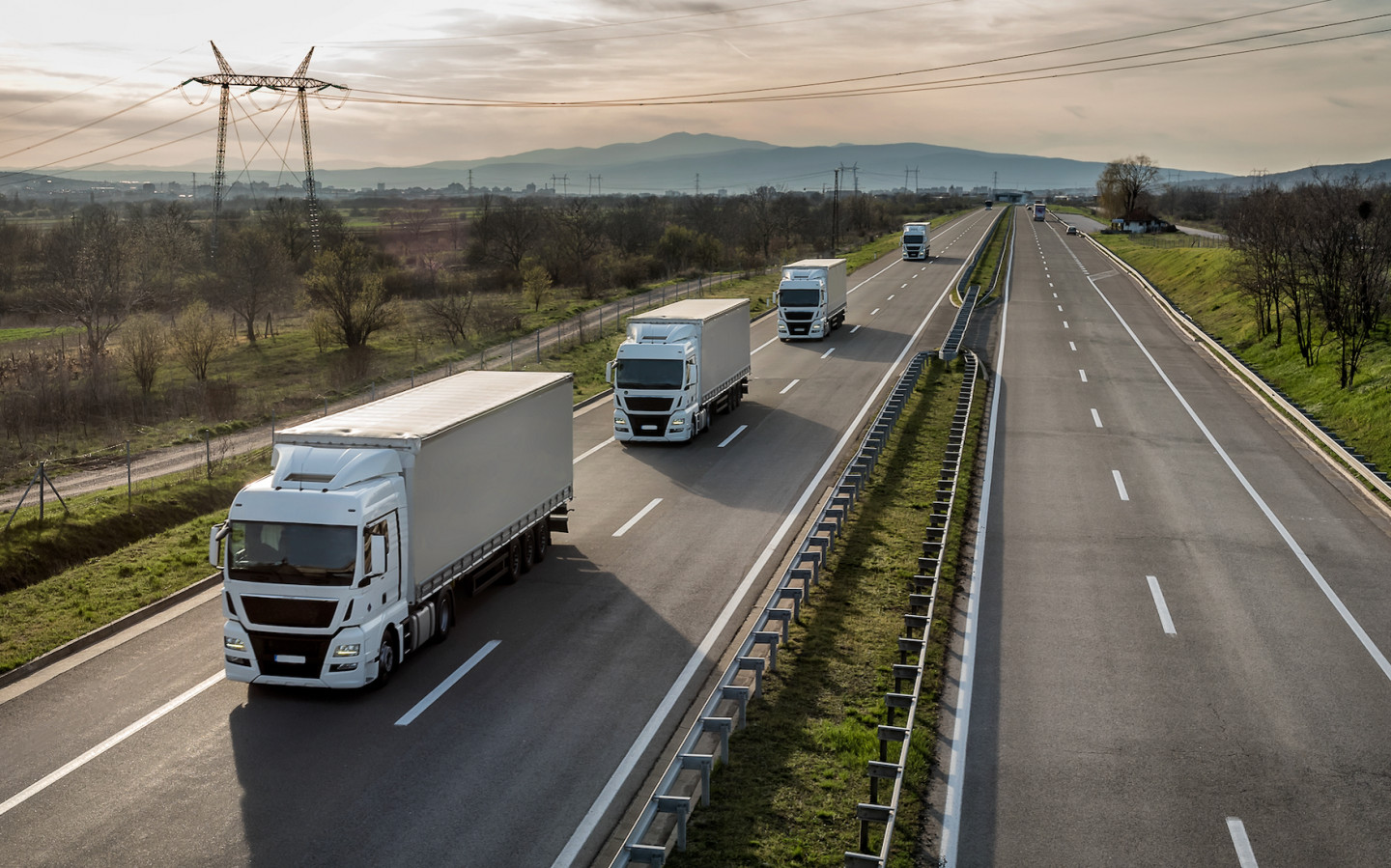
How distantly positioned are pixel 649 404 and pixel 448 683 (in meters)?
14.2

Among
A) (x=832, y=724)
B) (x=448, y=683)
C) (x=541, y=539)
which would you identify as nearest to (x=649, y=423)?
(x=541, y=539)

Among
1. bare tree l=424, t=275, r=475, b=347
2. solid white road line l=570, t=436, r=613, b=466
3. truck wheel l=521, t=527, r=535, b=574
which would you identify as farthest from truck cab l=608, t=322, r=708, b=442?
bare tree l=424, t=275, r=475, b=347

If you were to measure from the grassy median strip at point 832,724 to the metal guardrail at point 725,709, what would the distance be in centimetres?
21

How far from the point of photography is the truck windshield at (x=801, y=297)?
44125mm

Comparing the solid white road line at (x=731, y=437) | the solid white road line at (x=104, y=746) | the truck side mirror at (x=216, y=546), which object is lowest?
the solid white road line at (x=104, y=746)

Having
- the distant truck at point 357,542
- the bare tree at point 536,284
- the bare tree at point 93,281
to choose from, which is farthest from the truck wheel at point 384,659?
the bare tree at point 536,284

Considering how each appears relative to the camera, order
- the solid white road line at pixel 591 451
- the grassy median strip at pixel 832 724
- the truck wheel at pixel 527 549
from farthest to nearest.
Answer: the solid white road line at pixel 591 451
the truck wheel at pixel 527 549
the grassy median strip at pixel 832 724

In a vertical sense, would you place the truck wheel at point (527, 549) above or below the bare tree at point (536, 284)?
below

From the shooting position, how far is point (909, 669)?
39.4 ft

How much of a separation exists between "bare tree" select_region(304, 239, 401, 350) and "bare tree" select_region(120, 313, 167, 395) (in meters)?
9.03

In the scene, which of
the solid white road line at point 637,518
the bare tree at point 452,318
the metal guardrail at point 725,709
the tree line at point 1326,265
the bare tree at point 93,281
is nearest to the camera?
the metal guardrail at point 725,709

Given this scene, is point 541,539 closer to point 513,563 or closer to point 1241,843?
point 513,563

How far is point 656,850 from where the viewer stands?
8250mm

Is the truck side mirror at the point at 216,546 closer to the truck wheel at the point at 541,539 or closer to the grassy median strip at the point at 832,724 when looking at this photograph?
the truck wheel at the point at 541,539
